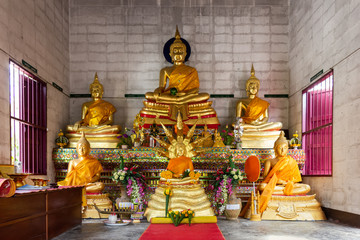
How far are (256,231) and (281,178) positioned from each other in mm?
1706

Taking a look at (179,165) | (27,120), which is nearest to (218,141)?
(179,165)

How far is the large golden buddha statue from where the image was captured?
857 cm

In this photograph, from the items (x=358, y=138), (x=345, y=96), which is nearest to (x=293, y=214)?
(x=358, y=138)

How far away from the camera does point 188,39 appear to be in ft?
31.8

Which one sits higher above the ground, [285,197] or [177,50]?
[177,50]

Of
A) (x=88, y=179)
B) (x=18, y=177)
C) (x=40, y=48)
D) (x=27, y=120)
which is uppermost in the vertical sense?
(x=40, y=48)

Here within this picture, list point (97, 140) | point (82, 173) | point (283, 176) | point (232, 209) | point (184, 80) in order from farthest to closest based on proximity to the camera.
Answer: point (184, 80)
point (97, 140)
point (82, 173)
point (283, 176)
point (232, 209)

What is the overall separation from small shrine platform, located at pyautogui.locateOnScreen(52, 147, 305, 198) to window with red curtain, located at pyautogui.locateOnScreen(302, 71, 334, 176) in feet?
0.94

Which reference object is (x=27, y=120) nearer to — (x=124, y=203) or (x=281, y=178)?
(x=124, y=203)

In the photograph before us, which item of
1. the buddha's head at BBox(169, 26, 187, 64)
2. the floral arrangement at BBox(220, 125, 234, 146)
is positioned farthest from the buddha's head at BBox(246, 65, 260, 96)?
the buddha's head at BBox(169, 26, 187, 64)

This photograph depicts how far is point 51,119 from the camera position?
8.02m

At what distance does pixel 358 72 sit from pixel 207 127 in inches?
146

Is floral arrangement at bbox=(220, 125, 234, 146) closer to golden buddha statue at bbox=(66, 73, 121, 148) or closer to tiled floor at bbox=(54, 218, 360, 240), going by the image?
tiled floor at bbox=(54, 218, 360, 240)

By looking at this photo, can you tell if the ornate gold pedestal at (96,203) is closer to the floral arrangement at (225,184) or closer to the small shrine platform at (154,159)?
the small shrine platform at (154,159)
